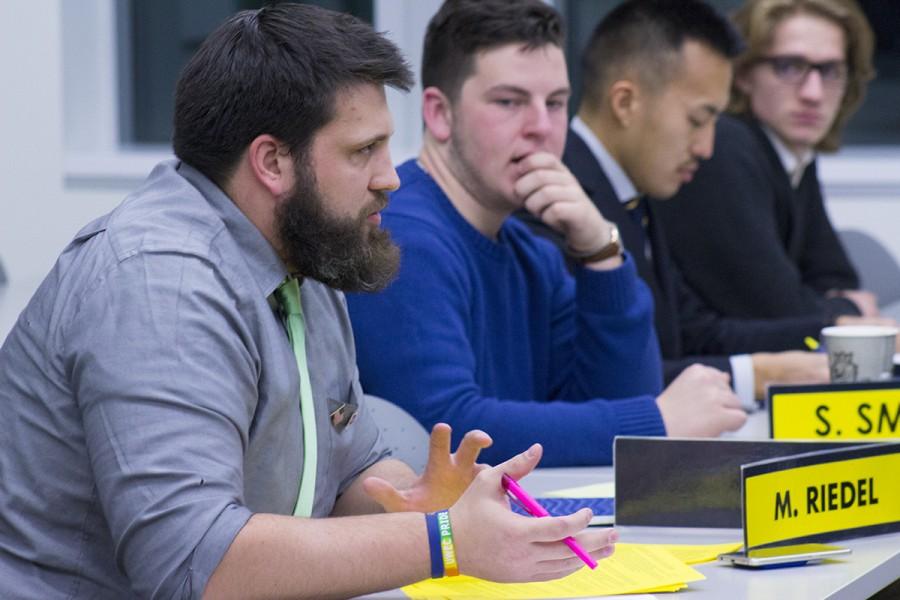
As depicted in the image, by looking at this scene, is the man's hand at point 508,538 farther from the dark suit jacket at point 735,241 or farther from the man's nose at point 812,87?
the man's nose at point 812,87

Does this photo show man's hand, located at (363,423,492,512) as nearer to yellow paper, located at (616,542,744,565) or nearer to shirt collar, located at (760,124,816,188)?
yellow paper, located at (616,542,744,565)

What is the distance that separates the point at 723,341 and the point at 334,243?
164cm

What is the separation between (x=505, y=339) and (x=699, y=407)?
0.35 metres

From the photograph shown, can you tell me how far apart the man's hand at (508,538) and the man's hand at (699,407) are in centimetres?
71

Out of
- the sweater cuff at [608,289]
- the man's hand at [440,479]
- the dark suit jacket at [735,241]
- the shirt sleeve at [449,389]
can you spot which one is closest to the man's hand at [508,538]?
the man's hand at [440,479]

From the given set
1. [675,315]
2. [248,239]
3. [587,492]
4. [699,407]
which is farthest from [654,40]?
[248,239]

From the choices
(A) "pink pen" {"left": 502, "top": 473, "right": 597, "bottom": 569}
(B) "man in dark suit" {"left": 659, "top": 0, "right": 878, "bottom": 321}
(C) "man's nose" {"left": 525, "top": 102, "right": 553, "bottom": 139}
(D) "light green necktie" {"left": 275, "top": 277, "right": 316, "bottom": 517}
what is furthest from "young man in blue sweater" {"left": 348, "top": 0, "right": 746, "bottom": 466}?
(B) "man in dark suit" {"left": 659, "top": 0, "right": 878, "bottom": 321}

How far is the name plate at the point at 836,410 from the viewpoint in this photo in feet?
6.07

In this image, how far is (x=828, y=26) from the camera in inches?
137

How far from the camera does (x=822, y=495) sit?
1451mm

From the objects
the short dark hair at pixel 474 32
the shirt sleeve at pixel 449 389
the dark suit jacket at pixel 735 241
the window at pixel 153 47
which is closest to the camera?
the shirt sleeve at pixel 449 389

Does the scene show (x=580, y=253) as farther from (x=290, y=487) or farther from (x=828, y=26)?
(x=828, y=26)

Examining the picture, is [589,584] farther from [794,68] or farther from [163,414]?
[794,68]

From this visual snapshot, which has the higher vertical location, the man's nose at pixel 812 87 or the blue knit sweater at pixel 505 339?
the man's nose at pixel 812 87
